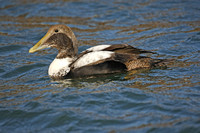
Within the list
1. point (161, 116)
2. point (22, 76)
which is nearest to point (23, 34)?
point (22, 76)

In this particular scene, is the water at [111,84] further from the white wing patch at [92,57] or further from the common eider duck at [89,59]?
the white wing patch at [92,57]

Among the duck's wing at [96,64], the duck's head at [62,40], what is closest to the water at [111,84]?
the duck's wing at [96,64]

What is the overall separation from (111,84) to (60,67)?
1153mm

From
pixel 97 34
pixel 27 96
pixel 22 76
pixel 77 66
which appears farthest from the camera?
pixel 97 34

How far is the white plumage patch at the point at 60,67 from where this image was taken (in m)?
5.84

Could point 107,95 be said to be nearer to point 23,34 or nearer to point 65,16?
point 23,34

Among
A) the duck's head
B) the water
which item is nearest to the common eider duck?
the duck's head

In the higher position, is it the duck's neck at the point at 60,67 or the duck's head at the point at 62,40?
the duck's head at the point at 62,40

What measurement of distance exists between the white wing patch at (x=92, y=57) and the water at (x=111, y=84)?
0.31 meters

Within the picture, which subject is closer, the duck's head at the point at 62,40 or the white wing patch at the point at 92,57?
the white wing patch at the point at 92,57

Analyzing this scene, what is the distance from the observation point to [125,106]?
4.48m

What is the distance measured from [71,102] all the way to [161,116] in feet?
4.59

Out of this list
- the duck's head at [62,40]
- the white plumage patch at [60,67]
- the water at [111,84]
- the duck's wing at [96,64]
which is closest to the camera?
the water at [111,84]

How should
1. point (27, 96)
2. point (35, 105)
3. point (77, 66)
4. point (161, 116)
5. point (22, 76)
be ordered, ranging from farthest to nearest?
point (22, 76)
point (77, 66)
point (27, 96)
point (35, 105)
point (161, 116)
